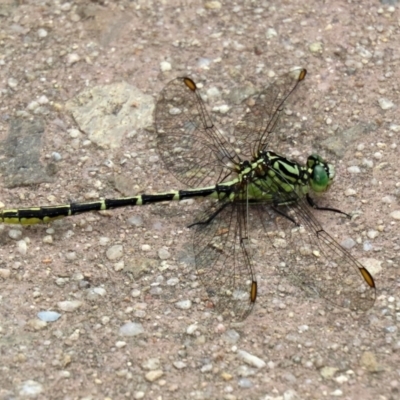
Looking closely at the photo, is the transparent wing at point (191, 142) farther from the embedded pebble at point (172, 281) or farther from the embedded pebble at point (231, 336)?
the embedded pebble at point (231, 336)

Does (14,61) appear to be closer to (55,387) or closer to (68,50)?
(68,50)

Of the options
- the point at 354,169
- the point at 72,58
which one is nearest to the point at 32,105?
the point at 72,58

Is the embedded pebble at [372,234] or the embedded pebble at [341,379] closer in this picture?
the embedded pebble at [341,379]

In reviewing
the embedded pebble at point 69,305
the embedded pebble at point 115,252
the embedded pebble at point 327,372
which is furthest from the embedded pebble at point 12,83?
the embedded pebble at point 327,372

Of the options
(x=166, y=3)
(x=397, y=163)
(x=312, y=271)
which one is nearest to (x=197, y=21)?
(x=166, y=3)

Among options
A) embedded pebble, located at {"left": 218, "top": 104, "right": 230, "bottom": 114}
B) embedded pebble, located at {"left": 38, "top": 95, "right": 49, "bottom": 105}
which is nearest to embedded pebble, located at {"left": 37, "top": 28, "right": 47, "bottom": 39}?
embedded pebble, located at {"left": 38, "top": 95, "right": 49, "bottom": 105}

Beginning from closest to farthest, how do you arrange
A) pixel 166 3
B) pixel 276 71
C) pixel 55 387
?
pixel 55 387
pixel 276 71
pixel 166 3
